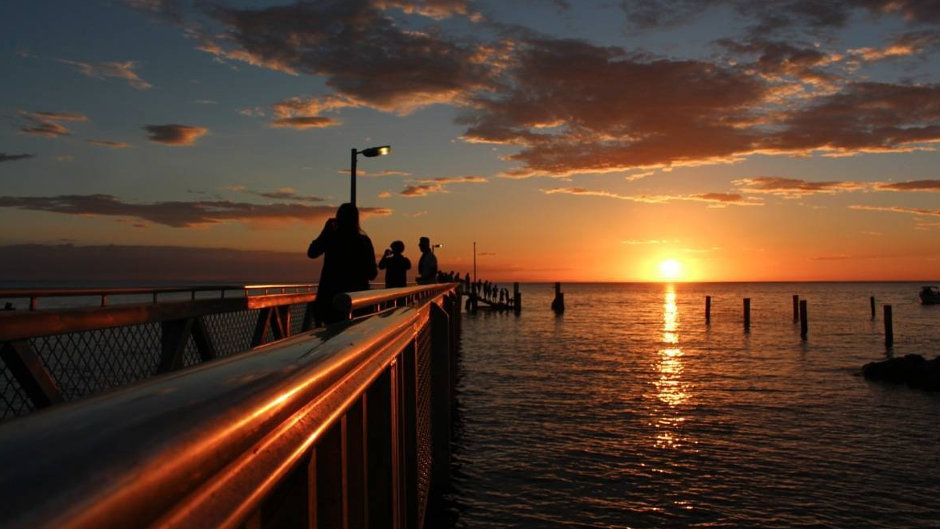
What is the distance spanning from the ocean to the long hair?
4.21m

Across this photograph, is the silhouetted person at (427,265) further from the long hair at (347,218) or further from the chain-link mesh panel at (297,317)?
the long hair at (347,218)

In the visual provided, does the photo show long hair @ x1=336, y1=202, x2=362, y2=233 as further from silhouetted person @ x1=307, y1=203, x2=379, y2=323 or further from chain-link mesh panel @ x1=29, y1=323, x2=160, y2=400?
chain-link mesh panel @ x1=29, y1=323, x2=160, y2=400

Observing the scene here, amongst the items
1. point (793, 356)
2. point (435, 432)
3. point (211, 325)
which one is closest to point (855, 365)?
point (793, 356)

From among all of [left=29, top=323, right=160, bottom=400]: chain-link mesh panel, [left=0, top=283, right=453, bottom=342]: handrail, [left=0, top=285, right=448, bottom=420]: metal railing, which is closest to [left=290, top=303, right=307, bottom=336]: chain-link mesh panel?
[left=0, top=285, right=448, bottom=420]: metal railing

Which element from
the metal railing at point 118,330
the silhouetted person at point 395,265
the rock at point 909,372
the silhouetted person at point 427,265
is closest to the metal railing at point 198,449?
the metal railing at point 118,330

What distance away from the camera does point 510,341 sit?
38719 millimetres

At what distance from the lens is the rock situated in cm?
2220

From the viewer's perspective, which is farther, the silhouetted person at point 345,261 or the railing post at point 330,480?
the silhouetted person at point 345,261

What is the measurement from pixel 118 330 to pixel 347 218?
2.82m

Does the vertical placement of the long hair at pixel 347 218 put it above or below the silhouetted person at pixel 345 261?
above

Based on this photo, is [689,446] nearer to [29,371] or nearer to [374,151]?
[374,151]

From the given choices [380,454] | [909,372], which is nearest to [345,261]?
[380,454]

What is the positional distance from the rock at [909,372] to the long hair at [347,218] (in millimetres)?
20277

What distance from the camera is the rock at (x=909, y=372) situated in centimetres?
2220
